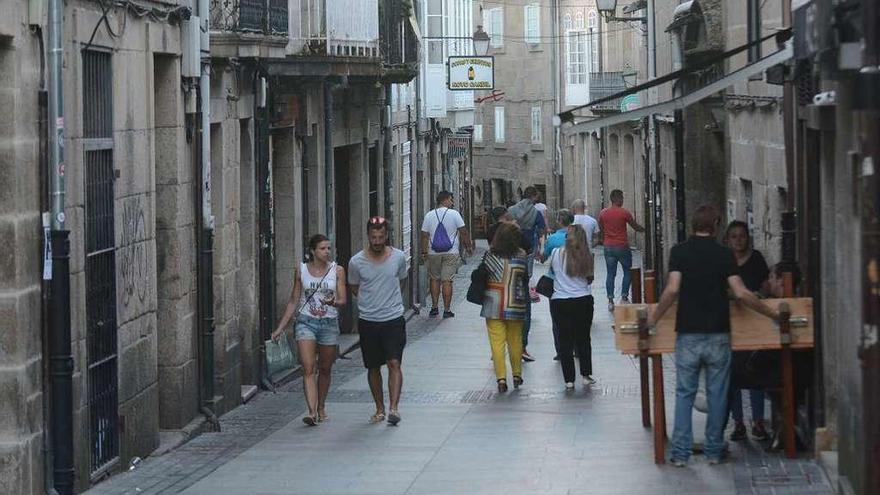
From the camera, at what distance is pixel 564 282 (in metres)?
17.2

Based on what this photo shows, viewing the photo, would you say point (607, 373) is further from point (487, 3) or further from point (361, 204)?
point (487, 3)

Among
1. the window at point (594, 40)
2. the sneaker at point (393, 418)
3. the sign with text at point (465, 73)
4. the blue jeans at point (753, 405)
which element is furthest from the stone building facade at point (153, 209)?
the window at point (594, 40)

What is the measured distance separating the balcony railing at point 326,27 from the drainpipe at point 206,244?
5300 millimetres

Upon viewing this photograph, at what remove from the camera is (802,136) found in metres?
13.0

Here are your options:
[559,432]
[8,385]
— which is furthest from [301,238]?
[8,385]

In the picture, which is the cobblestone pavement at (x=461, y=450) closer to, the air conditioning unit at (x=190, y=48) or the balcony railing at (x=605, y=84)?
the air conditioning unit at (x=190, y=48)

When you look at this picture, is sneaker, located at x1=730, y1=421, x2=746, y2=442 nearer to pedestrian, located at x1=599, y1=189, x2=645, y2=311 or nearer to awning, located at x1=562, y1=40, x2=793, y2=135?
awning, located at x1=562, y1=40, x2=793, y2=135

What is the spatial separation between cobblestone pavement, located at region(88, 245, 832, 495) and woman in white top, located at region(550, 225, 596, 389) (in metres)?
0.32

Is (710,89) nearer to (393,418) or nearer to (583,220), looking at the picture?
(393,418)

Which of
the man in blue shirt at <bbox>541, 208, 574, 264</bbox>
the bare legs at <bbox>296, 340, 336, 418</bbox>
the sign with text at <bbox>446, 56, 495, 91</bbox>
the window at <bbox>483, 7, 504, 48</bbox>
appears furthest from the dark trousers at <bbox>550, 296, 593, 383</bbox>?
the window at <bbox>483, 7, 504, 48</bbox>

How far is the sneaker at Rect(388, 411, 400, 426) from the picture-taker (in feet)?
48.7

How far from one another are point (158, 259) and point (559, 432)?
3550mm

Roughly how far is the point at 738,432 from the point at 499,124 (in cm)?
5386

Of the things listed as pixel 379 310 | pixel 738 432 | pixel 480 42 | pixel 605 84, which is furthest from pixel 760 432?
pixel 605 84
